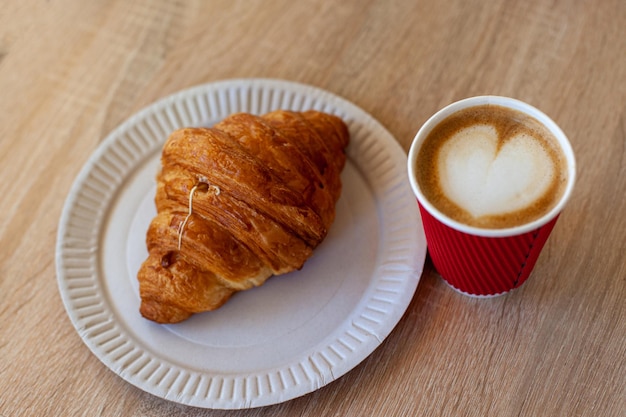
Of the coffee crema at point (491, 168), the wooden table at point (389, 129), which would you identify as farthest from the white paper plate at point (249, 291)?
the coffee crema at point (491, 168)

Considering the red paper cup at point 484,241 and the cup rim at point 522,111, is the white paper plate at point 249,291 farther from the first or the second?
the cup rim at point 522,111

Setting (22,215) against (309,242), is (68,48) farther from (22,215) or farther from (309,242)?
(309,242)

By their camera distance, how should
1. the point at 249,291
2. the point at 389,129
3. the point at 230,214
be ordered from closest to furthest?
the point at 230,214, the point at 249,291, the point at 389,129

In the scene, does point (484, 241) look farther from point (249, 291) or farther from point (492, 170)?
point (249, 291)

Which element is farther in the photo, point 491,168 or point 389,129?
point 389,129

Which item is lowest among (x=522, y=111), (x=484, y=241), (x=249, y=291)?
(x=249, y=291)

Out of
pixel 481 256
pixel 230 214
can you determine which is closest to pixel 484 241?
pixel 481 256

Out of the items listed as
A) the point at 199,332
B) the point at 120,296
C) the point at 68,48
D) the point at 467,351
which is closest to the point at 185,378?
the point at 199,332
